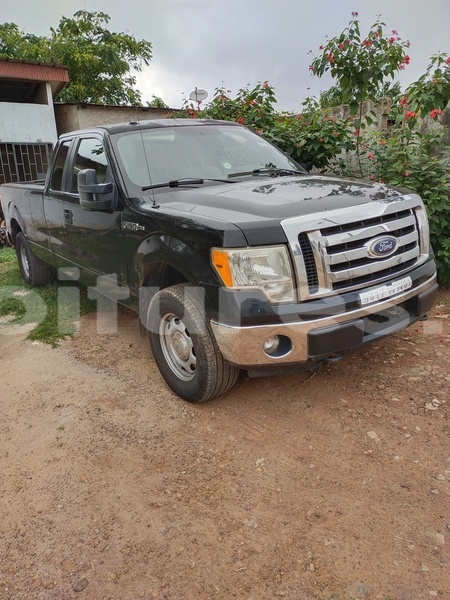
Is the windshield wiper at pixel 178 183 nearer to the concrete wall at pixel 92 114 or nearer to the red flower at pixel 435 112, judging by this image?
the red flower at pixel 435 112

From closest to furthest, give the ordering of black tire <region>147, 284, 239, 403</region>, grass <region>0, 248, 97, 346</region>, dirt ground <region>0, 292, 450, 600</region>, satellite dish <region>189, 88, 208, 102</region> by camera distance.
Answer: dirt ground <region>0, 292, 450, 600</region> → black tire <region>147, 284, 239, 403</region> → grass <region>0, 248, 97, 346</region> → satellite dish <region>189, 88, 208, 102</region>

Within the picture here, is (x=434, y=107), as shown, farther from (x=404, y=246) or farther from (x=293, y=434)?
(x=293, y=434)

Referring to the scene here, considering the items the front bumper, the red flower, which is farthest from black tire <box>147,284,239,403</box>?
the red flower

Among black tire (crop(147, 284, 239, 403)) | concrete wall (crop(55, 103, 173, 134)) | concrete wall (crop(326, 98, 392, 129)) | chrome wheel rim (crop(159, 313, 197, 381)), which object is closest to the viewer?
black tire (crop(147, 284, 239, 403))

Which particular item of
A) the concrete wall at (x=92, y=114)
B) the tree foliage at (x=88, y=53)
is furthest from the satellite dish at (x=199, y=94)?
the tree foliage at (x=88, y=53)

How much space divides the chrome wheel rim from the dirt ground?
9.5 inches

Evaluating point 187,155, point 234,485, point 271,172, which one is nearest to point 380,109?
point 271,172

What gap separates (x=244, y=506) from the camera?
2.30 m

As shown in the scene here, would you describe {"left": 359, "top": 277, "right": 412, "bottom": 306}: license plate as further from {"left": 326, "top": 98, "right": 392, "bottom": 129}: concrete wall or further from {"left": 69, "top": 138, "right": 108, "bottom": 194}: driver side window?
{"left": 326, "top": 98, "right": 392, "bottom": 129}: concrete wall

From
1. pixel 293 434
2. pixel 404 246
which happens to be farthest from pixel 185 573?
pixel 404 246

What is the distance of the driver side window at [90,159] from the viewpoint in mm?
3775

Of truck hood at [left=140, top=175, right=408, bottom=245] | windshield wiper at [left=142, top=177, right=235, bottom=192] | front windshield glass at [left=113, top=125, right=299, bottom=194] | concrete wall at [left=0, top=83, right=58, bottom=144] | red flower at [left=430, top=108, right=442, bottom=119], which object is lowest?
truck hood at [left=140, top=175, right=408, bottom=245]

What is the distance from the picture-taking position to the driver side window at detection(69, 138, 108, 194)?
3.78 meters

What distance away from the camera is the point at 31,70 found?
11.2 metres
